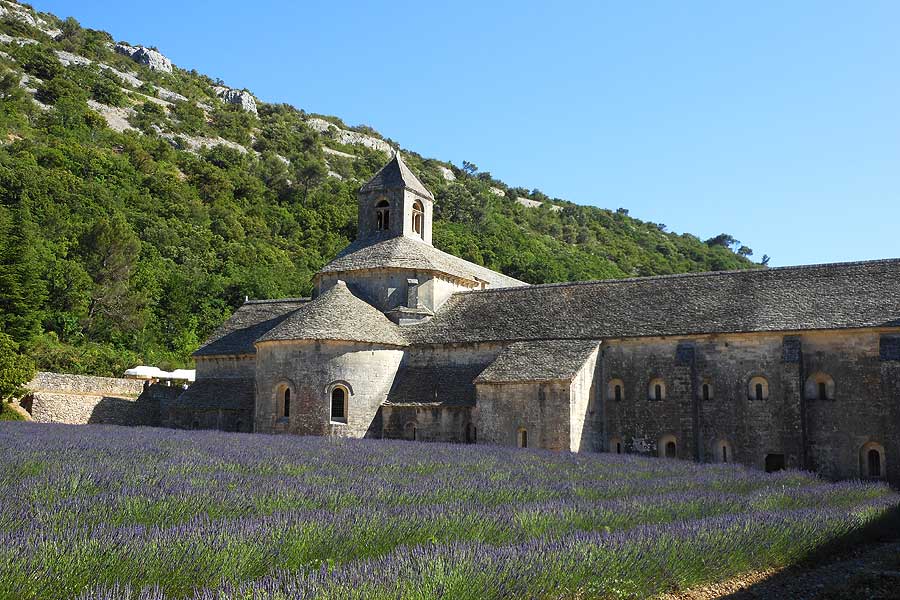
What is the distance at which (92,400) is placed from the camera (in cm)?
3862

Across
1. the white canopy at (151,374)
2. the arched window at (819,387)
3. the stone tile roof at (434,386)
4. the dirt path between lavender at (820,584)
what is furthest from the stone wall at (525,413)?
the white canopy at (151,374)

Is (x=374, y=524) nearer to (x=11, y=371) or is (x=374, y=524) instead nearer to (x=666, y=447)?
(x=666, y=447)

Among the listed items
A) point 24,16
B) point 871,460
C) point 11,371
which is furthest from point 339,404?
point 24,16

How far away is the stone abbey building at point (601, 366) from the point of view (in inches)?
1111

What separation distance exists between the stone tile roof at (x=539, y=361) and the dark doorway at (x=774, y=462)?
7.39m

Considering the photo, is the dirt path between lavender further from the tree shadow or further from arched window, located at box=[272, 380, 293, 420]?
arched window, located at box=[272, 380, 293, 420]

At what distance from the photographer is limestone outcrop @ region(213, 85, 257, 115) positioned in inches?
4931

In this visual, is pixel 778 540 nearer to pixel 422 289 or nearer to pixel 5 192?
pixel 422 289

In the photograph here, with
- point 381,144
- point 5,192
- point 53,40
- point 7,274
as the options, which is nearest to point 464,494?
point 7,274

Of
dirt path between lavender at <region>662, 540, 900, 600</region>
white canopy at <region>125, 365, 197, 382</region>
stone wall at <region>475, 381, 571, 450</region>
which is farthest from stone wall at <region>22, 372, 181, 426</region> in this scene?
dirt path between lavender at <region>662, 540, 900, 600</region>

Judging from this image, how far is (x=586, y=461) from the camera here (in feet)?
78.6

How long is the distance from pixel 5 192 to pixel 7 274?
2033 cm

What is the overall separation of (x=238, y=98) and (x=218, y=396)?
321ft

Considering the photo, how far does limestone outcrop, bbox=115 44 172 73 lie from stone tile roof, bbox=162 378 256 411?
98610mm
